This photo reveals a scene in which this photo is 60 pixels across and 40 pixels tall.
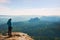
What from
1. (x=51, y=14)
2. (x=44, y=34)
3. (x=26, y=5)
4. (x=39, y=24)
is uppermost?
(x=26, y=5)

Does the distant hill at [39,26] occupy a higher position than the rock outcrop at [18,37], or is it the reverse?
the distant hill at [39,26]

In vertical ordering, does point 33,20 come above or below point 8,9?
below

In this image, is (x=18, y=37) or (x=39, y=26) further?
(x=39, y=26)

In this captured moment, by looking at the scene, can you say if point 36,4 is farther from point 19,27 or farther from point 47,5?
point 19,27

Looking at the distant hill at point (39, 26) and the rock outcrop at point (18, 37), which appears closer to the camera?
the rock outcrop at point (18, 37)

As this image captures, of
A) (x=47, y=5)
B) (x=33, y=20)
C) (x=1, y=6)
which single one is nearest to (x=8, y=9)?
(x=1, y=6)

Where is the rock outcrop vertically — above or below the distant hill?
below

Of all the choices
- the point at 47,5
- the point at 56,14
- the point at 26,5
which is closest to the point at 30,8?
the point at 26,5

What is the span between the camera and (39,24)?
8.91 ft

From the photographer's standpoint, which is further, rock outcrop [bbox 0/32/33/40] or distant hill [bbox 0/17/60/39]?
distant hill [bbox 0/17/60/39]

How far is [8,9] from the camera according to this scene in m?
2.74

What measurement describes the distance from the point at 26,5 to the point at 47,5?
423 mm

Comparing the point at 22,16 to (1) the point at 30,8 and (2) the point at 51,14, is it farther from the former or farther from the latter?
(2) the point at 51,14

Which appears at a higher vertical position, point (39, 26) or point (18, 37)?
point (39, 26)
